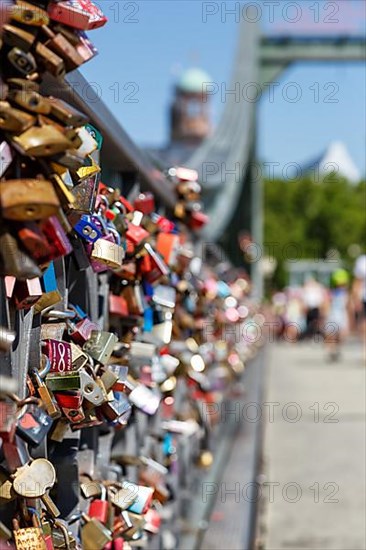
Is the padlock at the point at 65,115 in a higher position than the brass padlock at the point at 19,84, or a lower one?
lower

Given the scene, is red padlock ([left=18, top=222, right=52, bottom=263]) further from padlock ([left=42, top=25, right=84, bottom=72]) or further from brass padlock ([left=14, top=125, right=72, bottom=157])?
padlock ([left=42, top=25, right=84, bottom=72])

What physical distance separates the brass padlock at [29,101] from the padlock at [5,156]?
0.13 ft

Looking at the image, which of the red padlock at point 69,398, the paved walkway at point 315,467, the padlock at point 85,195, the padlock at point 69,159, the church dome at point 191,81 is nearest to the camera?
the padlock at point 69,159

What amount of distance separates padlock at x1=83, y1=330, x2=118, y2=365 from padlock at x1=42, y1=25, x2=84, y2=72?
415 millimetres

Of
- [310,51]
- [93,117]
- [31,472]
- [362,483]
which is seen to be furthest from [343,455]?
[310,51]

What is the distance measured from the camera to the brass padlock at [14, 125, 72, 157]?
3.02 feet

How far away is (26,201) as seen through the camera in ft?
2.82

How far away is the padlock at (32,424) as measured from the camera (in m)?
1.01

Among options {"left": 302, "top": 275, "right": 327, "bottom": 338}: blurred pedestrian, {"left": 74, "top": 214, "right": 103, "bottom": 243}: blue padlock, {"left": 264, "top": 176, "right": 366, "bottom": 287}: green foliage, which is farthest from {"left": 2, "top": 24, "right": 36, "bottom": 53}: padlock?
{"left": 264, "top": 176, "right": 366, "bottom": 287}: green foliage

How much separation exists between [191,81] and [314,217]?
1623 inches

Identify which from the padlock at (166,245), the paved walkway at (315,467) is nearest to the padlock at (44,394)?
the padlock at (166,245)

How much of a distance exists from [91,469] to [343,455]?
2.83 meters

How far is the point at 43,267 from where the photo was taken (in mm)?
1016

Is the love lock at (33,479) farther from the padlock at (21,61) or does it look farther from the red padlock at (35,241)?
the padlock at (21,61)
